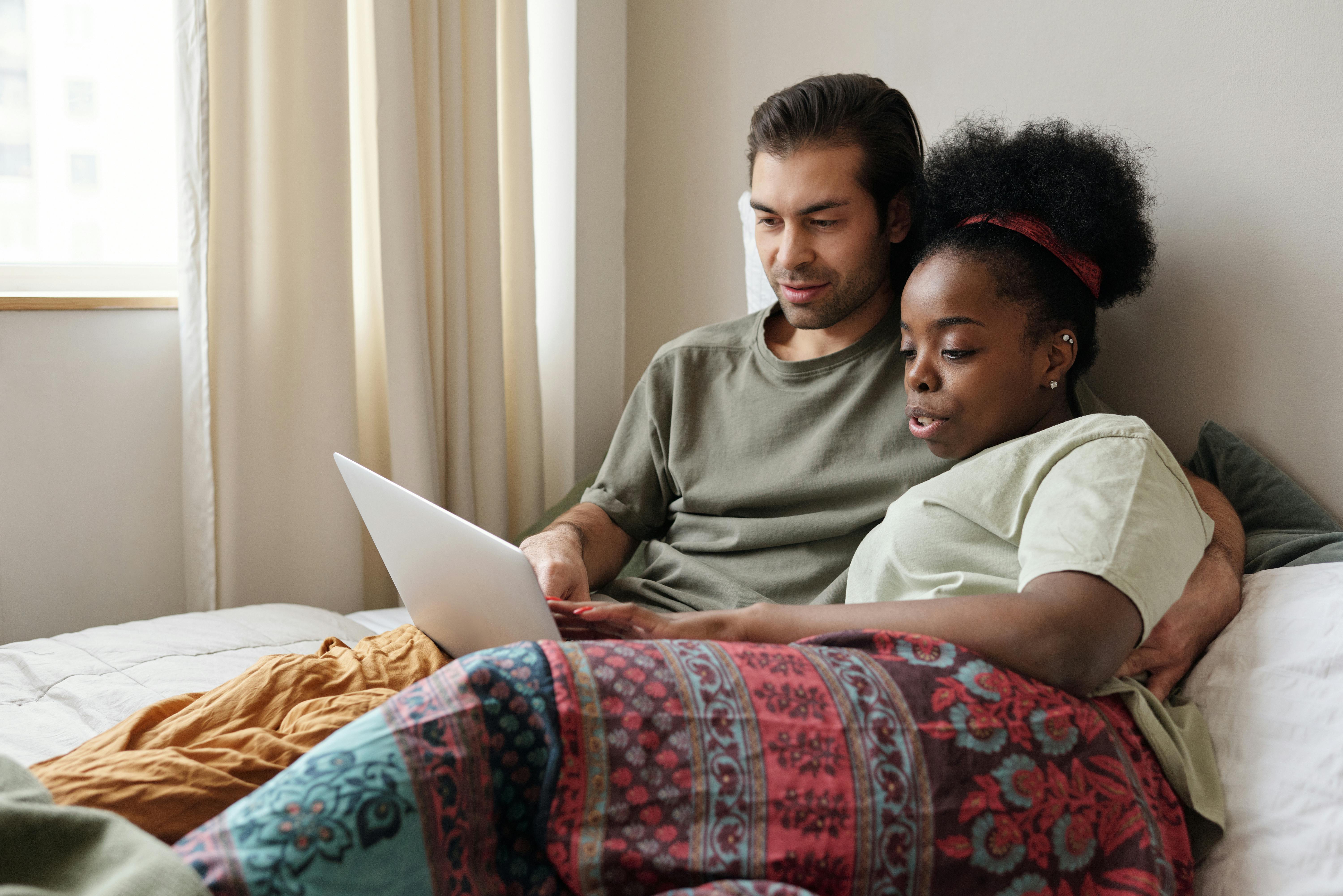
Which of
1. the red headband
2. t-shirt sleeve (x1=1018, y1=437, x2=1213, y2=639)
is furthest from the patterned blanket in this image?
the red headband

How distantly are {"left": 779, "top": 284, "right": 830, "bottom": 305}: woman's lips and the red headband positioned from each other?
26 cm

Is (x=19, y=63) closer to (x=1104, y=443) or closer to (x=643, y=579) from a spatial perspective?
(x=643, y=579)

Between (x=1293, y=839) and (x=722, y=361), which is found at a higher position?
(x=722, y=361)

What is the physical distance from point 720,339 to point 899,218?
299 mm

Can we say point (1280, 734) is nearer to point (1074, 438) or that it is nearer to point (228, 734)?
point (1074, 438)

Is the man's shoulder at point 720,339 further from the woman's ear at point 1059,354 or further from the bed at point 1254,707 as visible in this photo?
the bed at point 1254,707

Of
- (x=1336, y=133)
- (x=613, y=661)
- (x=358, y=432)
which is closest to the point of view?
(x=613, y=661)

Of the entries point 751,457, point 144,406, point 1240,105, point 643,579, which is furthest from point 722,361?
point 144,406

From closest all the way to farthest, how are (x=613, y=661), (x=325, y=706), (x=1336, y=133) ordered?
(x=613, y=661), (x=325, y=706), (x=1336, y=133)

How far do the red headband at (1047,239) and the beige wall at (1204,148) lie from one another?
Answer: 0.71 feet

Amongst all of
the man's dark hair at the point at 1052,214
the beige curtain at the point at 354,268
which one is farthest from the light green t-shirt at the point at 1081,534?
the beige curtain at the point at 354,268

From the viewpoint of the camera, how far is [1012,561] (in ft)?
2.93

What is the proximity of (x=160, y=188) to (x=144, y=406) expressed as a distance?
431mm

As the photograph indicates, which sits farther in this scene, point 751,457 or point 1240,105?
point 751,457
